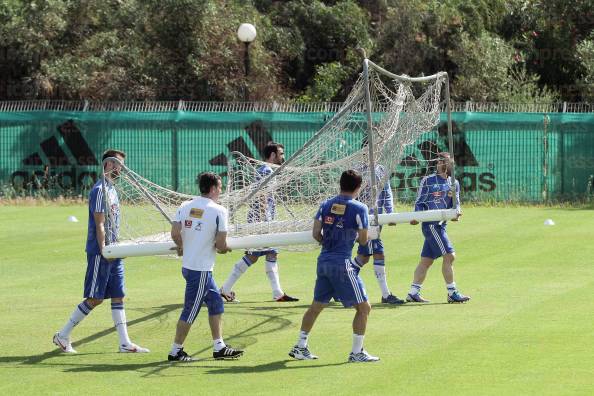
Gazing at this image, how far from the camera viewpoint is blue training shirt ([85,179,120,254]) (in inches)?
487

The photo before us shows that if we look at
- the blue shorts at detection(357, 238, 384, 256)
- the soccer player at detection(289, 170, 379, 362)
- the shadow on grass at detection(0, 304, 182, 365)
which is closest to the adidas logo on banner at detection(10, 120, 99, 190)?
the shadow on grass at detection(0, 304, 182, 365)

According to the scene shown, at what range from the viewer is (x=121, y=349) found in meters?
12.4

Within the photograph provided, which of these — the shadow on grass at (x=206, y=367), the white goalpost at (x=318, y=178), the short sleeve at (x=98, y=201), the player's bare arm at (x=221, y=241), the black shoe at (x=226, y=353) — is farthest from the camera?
the white goalpost at (x=318, y=178)

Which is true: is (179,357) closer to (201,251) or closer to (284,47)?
(201,251)

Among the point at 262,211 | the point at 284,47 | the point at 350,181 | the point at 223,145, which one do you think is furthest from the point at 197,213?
the point at 284,47

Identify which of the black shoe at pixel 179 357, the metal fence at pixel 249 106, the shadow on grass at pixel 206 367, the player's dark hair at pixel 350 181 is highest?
the metal fence at pixel 249 106

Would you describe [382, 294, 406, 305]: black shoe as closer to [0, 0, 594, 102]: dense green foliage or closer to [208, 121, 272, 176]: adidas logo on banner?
[208, 121, 272, 176]: adidas logo on banner

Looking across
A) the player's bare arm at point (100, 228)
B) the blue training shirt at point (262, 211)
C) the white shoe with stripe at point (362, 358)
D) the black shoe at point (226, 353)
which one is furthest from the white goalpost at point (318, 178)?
the white shoe with stripe at point (362, 358)

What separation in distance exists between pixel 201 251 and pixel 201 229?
225 millimetres

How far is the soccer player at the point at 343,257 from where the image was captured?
11.3 meters

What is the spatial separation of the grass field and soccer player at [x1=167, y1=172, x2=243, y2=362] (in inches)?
9.5

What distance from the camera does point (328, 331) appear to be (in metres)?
13.2

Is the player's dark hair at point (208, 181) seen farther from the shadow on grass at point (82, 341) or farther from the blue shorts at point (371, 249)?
the blue shorts at point (371, 249)

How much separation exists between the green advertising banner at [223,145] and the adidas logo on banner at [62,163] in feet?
0.09
